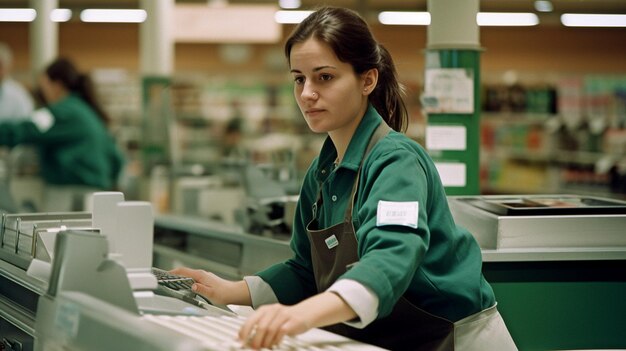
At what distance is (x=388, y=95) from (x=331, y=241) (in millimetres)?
424

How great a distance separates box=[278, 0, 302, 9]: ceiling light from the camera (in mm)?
14648

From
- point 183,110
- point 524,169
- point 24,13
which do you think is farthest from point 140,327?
point 24,13

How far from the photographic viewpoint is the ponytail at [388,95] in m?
2.38

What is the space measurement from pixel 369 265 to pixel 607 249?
62.2 inches

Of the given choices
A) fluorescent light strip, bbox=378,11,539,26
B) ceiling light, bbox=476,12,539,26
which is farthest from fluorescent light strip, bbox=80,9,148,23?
ceiling light, bbox=476,12,539,26

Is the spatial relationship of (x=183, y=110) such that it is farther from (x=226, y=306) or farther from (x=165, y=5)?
(x=226, y=306)

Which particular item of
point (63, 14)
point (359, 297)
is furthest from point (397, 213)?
point (63, 14)

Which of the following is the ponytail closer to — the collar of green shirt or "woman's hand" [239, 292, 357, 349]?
the collar of green shirt

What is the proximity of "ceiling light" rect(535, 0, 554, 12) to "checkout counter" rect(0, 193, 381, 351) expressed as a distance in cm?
1295

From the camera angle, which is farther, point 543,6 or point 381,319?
point 543,6

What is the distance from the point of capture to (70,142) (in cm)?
708

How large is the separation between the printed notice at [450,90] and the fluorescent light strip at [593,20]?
1189cm

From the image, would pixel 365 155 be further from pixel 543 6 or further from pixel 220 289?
pixel 543 6

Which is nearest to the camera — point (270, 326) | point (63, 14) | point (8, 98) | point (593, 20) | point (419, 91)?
point (270, 326)
